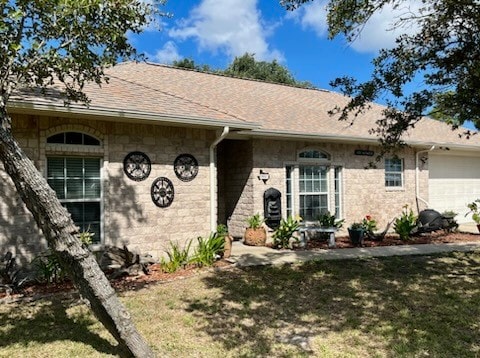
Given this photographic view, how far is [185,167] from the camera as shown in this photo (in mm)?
9039

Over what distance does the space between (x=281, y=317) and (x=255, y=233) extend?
17.1 ft

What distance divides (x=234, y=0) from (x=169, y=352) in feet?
23.5

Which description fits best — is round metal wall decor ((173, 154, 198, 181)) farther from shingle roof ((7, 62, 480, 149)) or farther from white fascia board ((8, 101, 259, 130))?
shingle roof ((7, 62, 480, 149))

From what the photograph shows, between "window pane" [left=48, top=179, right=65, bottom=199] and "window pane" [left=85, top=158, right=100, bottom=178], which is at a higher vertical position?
"window pane" [left=85, top=158, right=100, bottom=178]

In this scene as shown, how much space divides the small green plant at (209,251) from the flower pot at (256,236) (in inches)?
80.1

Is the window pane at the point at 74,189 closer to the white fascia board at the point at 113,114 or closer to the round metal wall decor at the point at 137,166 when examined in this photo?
the round metal wall decor at the point at 137,166

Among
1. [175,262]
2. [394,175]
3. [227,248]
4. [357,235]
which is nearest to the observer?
[175,262]

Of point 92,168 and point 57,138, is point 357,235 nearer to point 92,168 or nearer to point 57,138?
point 92,168

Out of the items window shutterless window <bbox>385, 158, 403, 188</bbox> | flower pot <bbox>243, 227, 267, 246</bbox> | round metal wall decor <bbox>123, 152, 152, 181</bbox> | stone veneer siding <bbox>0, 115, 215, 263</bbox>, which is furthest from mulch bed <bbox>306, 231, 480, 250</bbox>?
round metal wall decor <bbox>123, 152, 152, 181</bbox>

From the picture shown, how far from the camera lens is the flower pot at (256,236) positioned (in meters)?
10.5

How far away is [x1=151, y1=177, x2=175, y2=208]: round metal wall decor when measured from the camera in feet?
28.3

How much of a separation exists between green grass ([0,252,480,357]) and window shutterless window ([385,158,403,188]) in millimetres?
6587

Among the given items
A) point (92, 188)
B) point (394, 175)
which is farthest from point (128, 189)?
point (394, 175)

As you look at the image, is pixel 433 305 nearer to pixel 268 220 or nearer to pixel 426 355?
pixel 426 355
